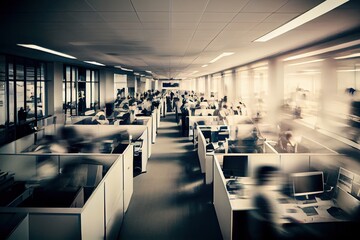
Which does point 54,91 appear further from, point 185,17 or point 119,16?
point 185,17

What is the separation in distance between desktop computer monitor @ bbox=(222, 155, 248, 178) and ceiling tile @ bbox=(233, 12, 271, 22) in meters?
1.86

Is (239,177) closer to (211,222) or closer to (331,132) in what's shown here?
(211,222)

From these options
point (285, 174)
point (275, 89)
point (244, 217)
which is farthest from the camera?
point (275, 89)

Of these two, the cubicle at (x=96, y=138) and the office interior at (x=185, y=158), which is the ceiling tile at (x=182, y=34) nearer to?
the office interior at (x=185, y=158)

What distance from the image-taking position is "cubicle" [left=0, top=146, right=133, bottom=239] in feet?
7.06

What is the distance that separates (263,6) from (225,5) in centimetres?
38

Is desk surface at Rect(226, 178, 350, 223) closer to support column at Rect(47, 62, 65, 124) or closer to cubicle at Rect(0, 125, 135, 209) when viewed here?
cubicle at Rect(0, 125, 135, 209)

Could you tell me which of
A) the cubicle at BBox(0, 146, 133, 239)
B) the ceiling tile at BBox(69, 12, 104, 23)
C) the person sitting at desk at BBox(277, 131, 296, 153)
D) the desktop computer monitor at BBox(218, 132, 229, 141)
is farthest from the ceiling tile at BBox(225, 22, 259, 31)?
the desktop computer monitor at BBox(218, 132, 229, 141)

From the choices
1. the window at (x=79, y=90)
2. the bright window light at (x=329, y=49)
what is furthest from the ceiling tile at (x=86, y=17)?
the window at (x=79, y=90)

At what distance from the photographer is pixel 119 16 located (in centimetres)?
327

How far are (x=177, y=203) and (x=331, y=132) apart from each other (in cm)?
346

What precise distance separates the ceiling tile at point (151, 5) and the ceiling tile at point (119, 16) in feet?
0.82

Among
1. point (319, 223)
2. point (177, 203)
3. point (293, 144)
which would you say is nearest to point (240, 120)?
point (293, 144)

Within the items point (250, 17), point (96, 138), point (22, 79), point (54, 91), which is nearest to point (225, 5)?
point (250, 17)
